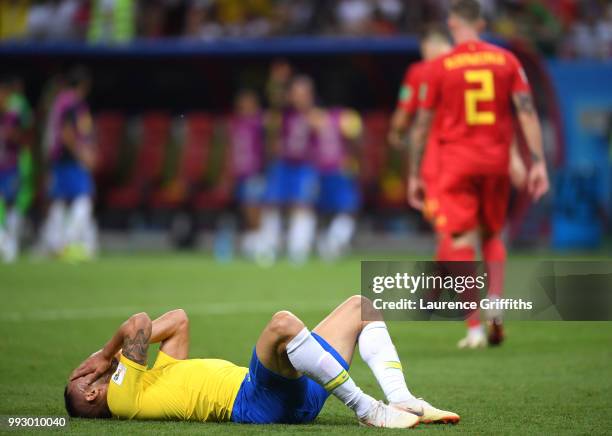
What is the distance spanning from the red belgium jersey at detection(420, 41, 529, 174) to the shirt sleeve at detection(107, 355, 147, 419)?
3987 mm

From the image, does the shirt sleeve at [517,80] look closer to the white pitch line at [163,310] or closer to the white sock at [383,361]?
the white sock at [383,361]

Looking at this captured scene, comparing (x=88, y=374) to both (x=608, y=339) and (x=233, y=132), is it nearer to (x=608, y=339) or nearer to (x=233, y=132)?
(x=608, y=339)

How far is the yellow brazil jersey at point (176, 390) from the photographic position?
21.7 feet

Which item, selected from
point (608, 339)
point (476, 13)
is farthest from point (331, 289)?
point (476, 13)

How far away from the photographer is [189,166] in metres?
25.3

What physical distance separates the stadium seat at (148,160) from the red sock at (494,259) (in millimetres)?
15817

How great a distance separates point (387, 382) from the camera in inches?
256

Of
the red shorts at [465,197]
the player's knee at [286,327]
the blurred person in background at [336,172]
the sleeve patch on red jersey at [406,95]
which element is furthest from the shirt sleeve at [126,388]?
the blurred person in background at [336,172]

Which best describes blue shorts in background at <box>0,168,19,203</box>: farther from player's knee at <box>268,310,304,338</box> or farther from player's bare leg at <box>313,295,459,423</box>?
player's knee at <box>268,310,304,338</box>

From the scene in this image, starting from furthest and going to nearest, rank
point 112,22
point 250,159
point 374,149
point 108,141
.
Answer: point 108,141 → point 374,149 → point 112,22 → point 250,159

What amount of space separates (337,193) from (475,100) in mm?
12352

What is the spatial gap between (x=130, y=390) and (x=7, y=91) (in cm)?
1565

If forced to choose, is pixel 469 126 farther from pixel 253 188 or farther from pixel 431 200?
pixel 253 188

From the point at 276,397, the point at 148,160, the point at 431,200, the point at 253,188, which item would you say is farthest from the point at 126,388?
the point at 148,160
